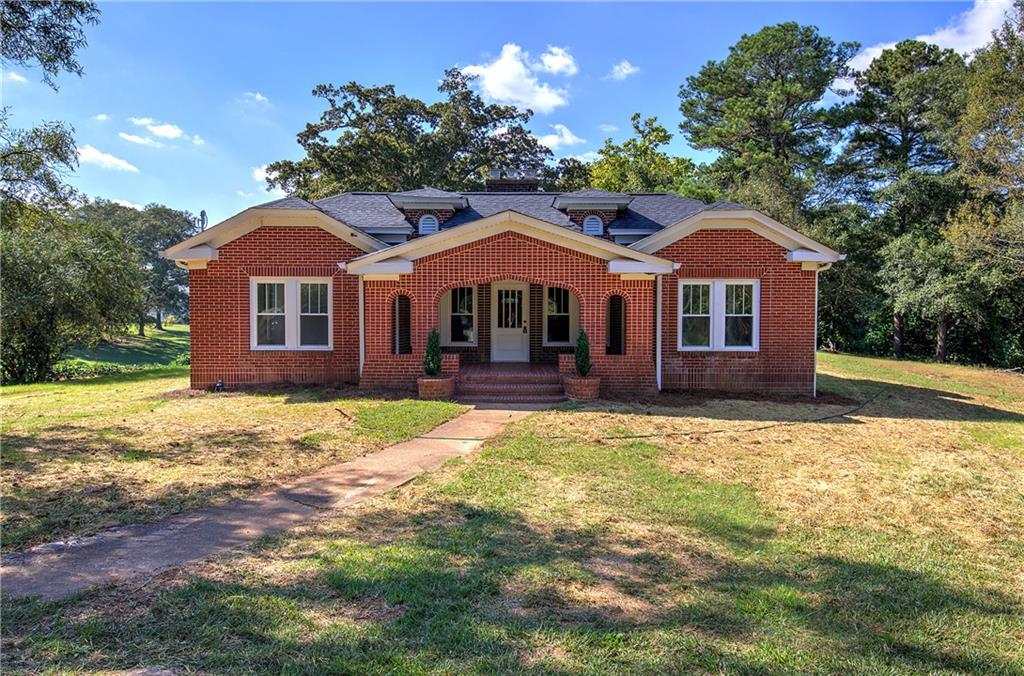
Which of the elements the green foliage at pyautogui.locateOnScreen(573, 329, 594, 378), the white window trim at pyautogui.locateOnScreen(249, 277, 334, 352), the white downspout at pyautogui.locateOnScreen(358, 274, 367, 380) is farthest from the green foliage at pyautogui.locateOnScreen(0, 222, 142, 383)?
the green foliage at pyautogui.locateOnScreen(573, 329, 594, 378)

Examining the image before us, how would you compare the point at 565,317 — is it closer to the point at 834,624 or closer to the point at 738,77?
the point at 834,624

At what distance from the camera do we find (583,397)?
36.8 ft

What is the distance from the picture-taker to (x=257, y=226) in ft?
41.5

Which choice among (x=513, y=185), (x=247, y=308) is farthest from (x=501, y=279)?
(x=513, y=185)

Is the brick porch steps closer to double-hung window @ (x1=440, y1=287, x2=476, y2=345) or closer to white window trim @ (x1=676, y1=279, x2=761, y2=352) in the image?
double-hung window @ (x1=440, y1=287, x2=476, y2=345)

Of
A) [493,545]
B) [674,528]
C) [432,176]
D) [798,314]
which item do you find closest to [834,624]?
[674,528]

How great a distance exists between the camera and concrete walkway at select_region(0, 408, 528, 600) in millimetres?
3688

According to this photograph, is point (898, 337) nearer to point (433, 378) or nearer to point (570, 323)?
point (570, 323)

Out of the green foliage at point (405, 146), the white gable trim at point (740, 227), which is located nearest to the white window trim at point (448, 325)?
the white gable trim at point (740, 227)

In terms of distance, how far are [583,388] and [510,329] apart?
4.45 meters

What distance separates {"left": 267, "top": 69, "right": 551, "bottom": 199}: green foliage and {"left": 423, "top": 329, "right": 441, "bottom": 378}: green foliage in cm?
2460

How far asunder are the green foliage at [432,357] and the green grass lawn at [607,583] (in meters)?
4.78

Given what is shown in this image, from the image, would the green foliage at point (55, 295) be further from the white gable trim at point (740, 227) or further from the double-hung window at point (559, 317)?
the white gable trim at point (740, 227)

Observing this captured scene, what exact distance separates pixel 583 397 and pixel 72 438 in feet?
28.2
